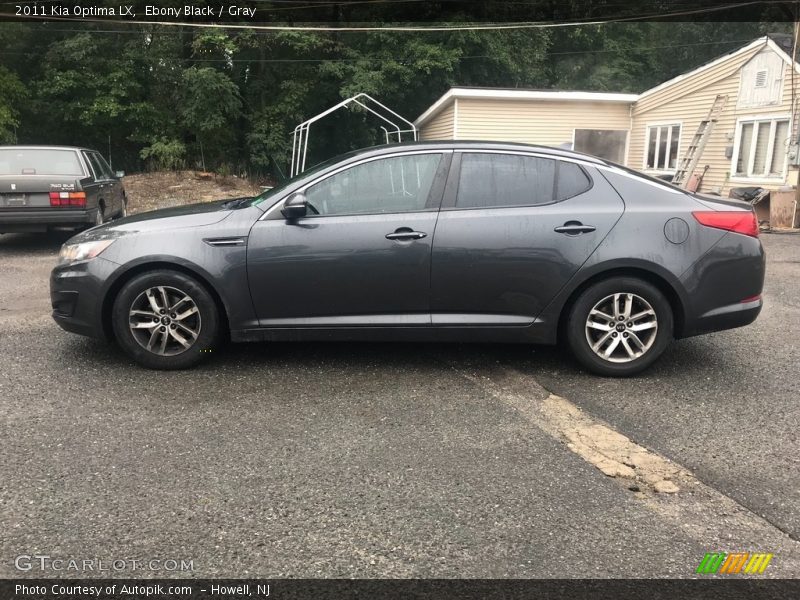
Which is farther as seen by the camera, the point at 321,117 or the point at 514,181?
the point at 321,117

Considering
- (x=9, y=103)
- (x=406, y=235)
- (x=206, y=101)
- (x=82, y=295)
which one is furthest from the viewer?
(x=206, y=101)

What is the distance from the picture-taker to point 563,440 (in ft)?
11.8

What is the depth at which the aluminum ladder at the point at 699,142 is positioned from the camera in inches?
656

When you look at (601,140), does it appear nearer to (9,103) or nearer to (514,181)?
(514,181)

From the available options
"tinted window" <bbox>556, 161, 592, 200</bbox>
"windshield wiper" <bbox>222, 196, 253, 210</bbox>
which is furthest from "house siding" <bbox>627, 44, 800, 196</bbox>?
"windshield wiper" <bbox>222, 196, 253, 210</bbox>

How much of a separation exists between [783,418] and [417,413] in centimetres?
225

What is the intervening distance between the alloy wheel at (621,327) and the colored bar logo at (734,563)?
81.6 inches

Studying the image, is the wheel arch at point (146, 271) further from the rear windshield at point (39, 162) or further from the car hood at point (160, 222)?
the rear windshield at point (39, 162)

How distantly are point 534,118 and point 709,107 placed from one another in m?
4.97

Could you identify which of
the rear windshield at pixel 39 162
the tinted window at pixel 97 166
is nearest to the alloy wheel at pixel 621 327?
the rear windshield at pixel 39 162

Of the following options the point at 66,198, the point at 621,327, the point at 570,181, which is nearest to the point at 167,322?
the point at 570,181

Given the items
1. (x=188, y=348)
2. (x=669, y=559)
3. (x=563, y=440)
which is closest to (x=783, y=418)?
(x=563, y=440)

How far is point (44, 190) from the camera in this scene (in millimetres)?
9500

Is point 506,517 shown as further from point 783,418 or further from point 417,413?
point 783,418
